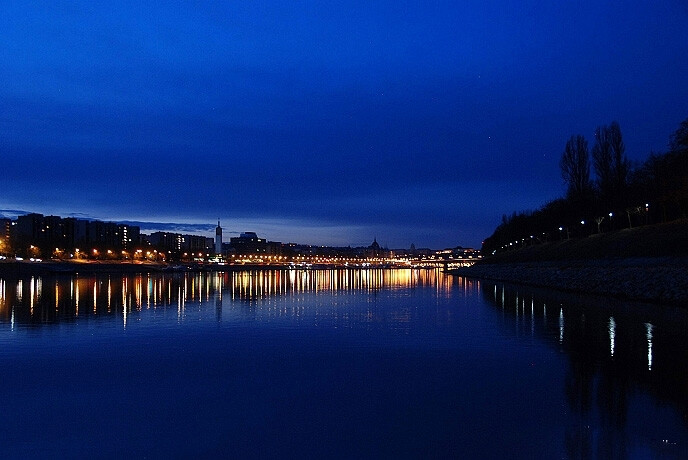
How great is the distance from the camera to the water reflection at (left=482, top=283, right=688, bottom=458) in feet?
24.3

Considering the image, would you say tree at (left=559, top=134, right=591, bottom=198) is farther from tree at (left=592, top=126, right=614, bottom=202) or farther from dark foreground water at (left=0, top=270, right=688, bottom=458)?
dark foreground water at (left=0, top=270, right=688, bottom=458)

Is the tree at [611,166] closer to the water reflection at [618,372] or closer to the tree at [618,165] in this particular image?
the tree at [618,165]

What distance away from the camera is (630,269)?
33.9m

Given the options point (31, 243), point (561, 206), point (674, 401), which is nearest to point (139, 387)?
point (674, 401)

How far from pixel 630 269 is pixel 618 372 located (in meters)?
24.8

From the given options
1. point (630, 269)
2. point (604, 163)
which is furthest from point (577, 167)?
point (630, 269)

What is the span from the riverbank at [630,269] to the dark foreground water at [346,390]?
8280 millimetres

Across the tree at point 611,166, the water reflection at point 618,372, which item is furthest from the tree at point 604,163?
the water reflection at point 618,372

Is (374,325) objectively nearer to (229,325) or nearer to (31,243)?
(229,325)

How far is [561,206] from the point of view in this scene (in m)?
88.6

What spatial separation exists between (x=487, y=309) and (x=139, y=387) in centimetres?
2005

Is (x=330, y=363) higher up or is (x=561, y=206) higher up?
(x=561, y=206)

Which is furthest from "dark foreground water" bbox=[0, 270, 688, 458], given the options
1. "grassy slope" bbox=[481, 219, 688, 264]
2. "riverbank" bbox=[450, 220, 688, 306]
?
"grassy slope" bbox=[481, 219, 688, 264]

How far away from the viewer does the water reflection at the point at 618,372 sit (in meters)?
7.41
